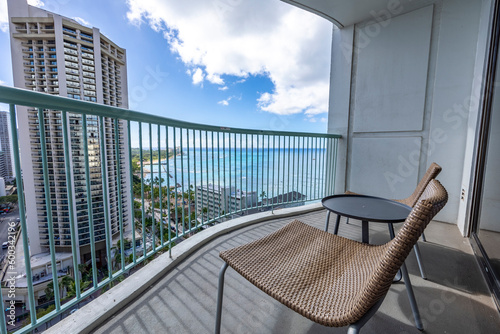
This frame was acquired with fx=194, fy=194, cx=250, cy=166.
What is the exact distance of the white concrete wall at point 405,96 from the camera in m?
2.62

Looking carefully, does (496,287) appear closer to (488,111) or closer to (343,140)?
(488,111)

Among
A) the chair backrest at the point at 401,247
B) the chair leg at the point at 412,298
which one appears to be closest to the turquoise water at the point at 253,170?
the chair backrest at the point at 401,247

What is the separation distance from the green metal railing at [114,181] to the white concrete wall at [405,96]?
1.60 m

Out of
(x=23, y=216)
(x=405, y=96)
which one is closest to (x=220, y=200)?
(x=23, y=216)

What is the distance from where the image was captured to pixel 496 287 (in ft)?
4.40

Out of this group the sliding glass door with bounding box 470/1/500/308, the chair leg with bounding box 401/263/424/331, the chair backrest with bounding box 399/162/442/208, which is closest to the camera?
the chair leg with bounding box 401/263/424/331

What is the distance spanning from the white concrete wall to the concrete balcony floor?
61.7 inches

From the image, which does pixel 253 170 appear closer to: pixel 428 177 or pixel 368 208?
pixel 368 208

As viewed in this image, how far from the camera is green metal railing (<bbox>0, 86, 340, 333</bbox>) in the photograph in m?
0.99

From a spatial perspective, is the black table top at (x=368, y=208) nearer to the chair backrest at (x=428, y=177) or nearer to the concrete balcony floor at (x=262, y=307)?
the chair backrest at (x=428, y=177)

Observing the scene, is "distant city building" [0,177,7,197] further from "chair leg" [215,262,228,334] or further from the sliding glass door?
the sliding glass door

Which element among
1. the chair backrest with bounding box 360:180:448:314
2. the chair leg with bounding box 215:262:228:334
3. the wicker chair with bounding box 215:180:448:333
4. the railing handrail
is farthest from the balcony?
the chair backrest with bounding box 360:180:448:314

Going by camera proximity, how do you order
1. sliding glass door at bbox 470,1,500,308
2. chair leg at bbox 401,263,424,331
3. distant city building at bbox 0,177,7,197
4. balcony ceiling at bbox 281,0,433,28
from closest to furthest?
distant city building at bbox 0,177,7,197, chair leg at bbox 401,263,424,331, sliding glass door at bbox 470,1,500,308, balcony ceiling at bbox 281,0,433,28

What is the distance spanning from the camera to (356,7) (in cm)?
315
